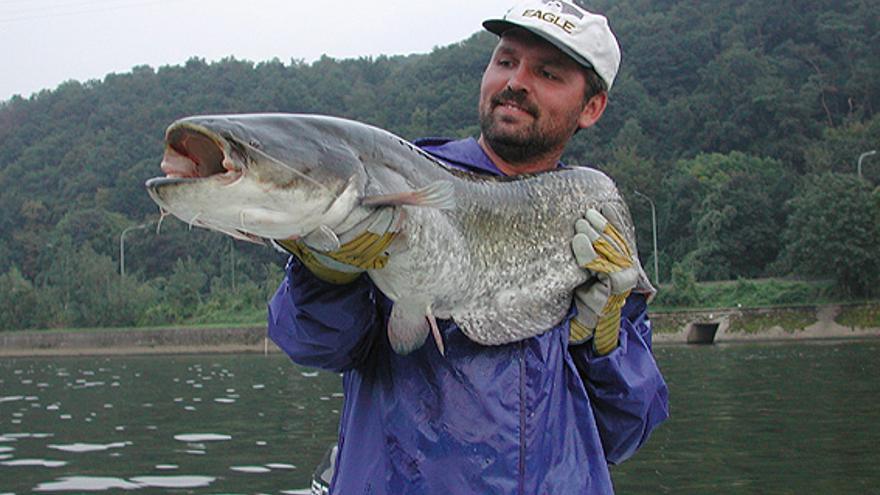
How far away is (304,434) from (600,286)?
48.5ft

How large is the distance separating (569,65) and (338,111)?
12926cm

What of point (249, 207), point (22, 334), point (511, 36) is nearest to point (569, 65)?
point (511, 36)

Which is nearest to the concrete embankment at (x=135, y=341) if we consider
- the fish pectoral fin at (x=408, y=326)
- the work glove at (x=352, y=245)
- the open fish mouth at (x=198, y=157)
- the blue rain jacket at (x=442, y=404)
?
the blue rain jacket at (x=442, y=404)

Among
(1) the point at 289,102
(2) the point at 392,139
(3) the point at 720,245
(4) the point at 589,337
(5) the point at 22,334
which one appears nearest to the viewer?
(2) the point at 392,139

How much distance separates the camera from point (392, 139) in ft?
9.39

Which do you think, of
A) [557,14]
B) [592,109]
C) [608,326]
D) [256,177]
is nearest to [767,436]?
[592,109]

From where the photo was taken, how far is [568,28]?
343 cm

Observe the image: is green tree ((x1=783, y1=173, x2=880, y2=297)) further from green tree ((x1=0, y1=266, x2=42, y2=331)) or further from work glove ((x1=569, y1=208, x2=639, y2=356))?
work glove ((x1=569, y1=208, x2=639, y2=356))

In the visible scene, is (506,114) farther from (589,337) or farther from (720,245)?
(720,245)

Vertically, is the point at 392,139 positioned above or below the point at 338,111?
below

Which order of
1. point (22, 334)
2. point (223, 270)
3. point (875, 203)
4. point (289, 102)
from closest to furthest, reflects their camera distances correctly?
1. point (875, 203)
2. point (22, 334)
3. point (223, 270)
4. point (289, 102)

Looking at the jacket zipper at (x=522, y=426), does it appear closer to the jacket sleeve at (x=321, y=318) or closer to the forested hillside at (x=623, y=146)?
the jacket sleeve at (x=321, y=318)

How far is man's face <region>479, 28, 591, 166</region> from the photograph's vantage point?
137 inches

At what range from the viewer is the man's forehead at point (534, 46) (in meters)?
3.49
